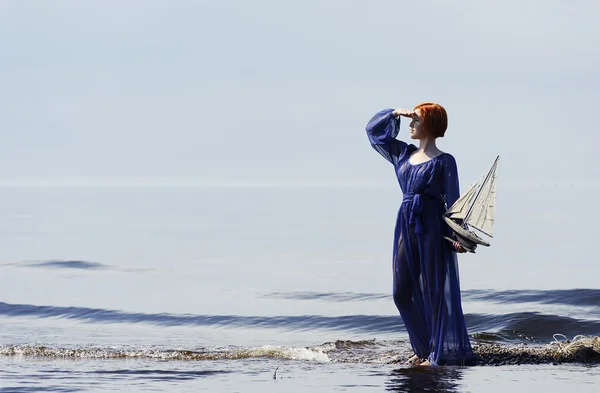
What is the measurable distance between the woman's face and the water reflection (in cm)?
195

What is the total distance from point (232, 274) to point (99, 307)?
19.7 ft

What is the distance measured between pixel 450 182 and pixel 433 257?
65 cm

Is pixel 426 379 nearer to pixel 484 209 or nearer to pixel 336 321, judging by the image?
pixel 484 209

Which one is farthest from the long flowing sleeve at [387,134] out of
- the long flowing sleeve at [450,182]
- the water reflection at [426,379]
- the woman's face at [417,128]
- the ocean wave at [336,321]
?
the ocean wave at [336,321]


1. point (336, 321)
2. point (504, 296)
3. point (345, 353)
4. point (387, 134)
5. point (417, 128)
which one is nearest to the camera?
point (417, 128)

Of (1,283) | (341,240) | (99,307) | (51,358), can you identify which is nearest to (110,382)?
(51,358)

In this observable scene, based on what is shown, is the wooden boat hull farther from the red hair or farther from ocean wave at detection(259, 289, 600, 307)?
ocean wave at detection(259, 289, 600, 307)

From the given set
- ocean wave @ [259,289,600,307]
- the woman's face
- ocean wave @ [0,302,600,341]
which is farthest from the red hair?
ocean wave @ [259,289,600,307]

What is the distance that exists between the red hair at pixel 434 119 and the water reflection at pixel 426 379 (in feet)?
6.45

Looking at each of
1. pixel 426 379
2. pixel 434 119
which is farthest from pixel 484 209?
pixel 426 379

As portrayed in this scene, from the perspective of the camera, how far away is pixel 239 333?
1488 centimetres

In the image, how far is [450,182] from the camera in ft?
32.4

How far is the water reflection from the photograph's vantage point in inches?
351

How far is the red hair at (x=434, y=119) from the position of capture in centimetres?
1004
